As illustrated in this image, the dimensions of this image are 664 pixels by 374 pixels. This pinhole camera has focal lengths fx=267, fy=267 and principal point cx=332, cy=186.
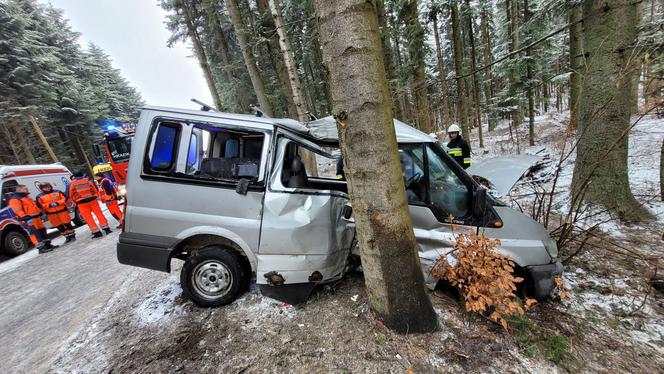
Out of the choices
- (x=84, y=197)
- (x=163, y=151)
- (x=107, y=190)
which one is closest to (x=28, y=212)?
(x=84, y=197)

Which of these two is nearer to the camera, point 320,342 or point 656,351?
point 656,351

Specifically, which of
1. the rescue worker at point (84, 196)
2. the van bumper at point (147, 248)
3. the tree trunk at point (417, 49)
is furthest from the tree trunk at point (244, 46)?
the van bumper at point (147, 248)

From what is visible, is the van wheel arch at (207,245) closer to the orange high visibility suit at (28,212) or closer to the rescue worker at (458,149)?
the rescue worker at (458,149)

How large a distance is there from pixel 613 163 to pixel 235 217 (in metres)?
5.83

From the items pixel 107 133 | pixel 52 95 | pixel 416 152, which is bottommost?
pixel 416 152

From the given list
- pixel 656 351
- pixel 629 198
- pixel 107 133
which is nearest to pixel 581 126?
pixel 629 198

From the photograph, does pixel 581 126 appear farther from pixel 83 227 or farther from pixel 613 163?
pixel 83 227

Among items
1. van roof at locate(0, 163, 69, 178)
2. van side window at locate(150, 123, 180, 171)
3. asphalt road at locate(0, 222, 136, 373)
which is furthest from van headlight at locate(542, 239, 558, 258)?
van roof at locate(0, 163, 69, 178)

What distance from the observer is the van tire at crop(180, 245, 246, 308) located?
3.05 m

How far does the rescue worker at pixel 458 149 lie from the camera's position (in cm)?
557

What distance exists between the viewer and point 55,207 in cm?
740

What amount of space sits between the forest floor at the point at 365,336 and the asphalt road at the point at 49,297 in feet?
0.95

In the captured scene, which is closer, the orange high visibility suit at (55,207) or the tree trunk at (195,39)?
the orange high visibility suit at (55,207)

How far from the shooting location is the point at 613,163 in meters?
4.32
